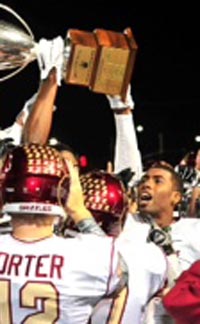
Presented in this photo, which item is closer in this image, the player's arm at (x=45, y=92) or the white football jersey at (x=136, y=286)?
the white football jersey at (x=136, y=286)

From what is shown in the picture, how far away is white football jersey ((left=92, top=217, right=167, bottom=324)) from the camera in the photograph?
238cm

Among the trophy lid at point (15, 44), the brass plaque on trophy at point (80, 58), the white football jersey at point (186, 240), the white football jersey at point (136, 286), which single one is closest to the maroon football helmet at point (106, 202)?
the white football jersey at point (136, 286)

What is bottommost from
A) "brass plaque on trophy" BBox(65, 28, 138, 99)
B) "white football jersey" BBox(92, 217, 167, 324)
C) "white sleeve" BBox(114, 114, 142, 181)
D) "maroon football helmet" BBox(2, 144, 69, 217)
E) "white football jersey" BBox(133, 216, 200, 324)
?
"white football jersey" BBox(133, 216, 200, 324)

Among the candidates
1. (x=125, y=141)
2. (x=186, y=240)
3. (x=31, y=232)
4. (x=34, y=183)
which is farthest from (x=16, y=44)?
(x=31, y=232)

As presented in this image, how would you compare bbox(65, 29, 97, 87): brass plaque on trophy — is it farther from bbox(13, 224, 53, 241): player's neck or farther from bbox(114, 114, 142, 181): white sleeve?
bbox(13, 224, 53, 241): player's neck

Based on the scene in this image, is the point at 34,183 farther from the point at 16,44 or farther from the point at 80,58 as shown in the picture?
the point at 16,44

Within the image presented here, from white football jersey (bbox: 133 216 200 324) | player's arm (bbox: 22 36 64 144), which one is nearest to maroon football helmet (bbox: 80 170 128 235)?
white football jersey (bbox: 133 216 200 324)

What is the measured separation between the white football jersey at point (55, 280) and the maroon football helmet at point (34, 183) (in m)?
0.12

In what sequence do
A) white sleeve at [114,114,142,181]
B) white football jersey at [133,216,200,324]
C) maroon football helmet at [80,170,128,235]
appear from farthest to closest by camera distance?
white sleeve at [114,114,142,181]
white football jersey at [133,216,200,324]
maroon football helmet at [80,170,128,235]

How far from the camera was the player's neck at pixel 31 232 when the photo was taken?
89.7 inches

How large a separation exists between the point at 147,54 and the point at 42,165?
628 inches

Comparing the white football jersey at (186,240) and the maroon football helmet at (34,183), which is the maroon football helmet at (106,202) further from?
the white football jersey at (186,240)

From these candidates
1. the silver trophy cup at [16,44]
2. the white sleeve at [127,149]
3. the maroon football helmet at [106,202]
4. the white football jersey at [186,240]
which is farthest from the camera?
the white sleeve at [127,149]

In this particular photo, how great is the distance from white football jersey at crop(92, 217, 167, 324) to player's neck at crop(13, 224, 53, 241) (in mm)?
245
